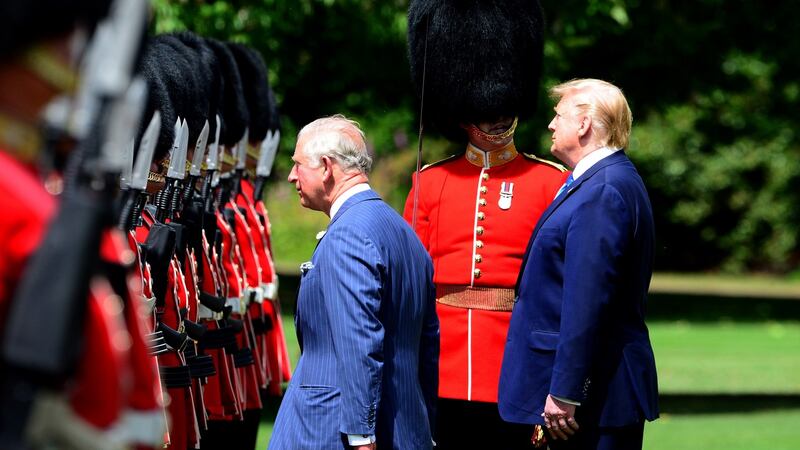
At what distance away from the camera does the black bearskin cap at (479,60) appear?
573cm

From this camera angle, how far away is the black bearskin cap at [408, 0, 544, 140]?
5.73 m

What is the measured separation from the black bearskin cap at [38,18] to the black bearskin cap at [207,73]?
12.4 feet

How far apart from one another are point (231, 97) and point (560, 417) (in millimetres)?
3126

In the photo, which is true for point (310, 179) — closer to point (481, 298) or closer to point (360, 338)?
point (360, 338)

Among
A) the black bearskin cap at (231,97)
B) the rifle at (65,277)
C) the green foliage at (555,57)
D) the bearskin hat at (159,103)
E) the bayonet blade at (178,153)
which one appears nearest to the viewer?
the rifle at (65,277)

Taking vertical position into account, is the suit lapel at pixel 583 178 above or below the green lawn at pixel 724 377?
above

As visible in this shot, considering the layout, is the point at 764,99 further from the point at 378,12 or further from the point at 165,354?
the point at 165,354

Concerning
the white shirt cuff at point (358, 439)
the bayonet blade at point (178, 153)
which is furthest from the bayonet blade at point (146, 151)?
the white shirt cuff at point (358, 439)

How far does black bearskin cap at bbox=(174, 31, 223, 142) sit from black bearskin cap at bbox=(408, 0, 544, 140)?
95 centimetres

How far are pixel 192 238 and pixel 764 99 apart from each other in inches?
666

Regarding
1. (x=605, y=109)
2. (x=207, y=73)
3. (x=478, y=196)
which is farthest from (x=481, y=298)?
(x=207, y=73)

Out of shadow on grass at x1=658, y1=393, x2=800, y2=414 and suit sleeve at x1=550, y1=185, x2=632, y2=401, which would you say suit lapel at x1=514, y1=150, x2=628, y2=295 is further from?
shadow on grass at x1=658, y1=393, x2=800, y2=414

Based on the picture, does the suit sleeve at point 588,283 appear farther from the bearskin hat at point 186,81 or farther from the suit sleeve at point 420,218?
the bearskin hat at point 186,81

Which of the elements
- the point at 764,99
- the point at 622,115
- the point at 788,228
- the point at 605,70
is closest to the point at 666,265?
the point at 788,228
